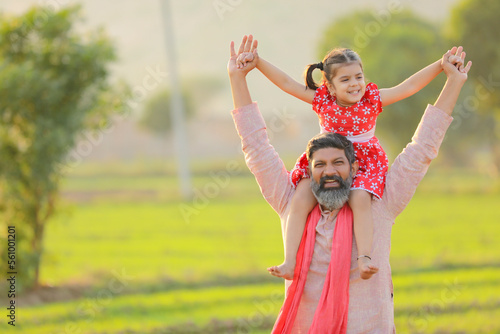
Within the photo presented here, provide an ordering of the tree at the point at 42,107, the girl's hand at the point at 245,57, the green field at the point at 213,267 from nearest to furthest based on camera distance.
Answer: the girl's hand at the point at 245,57
the green field at the point at 213,267
the tree at the point at 42,107

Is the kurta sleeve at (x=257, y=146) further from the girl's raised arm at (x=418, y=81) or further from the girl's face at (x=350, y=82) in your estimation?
the girl's raised arm at (x=418, y=81)

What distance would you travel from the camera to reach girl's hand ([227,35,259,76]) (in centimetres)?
309

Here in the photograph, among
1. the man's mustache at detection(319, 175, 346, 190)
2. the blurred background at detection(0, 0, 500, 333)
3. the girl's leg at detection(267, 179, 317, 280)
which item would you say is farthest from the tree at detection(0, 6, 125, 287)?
the man's mustache at detection(319, 175, 346, 190)

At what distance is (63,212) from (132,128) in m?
55.3

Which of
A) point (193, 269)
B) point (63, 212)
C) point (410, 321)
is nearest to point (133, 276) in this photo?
point (193, 269)

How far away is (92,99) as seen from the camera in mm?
11961

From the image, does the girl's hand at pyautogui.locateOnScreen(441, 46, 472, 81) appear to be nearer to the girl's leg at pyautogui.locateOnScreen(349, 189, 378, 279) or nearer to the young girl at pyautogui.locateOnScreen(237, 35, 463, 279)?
the young girl at pyautogui.locateOnScreen(237, 35, 463, 279)

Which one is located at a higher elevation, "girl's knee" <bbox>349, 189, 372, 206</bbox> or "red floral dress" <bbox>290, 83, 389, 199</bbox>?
"red floral dress" <bbox>290, 83, 389, 199</bbox>

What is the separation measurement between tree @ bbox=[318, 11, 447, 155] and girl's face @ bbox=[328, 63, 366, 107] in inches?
1222

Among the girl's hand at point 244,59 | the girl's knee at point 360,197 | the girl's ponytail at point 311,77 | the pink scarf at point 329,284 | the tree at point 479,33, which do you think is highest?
the tree at point 479,33

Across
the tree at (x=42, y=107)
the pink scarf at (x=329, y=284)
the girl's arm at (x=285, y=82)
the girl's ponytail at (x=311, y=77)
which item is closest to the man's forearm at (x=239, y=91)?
the girl's arm at (x=285, y=82)

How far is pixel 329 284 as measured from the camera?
3.03m

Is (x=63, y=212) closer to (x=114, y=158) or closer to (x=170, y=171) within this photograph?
(x=170, y=171)

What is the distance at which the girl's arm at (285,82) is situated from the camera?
319cm
